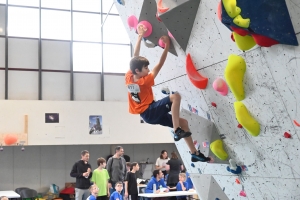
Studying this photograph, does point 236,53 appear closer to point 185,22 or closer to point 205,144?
point 185,22

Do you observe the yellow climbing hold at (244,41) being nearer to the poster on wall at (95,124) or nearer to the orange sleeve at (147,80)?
the orange sleeve at (147,80)

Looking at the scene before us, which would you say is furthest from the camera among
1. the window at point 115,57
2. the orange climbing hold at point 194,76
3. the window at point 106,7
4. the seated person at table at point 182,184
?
the window at point 106,7

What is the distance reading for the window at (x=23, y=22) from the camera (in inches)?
456

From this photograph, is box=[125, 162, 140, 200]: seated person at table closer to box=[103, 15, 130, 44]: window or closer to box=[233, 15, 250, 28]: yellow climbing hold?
box=[233, 15, 250, 28]: yellow climbing hold

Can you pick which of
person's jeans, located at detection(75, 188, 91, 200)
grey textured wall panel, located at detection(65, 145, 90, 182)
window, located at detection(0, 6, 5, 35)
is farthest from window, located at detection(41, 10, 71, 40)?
person's jeans, located at detection(75, 188, 91, 200)

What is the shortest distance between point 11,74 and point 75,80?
73.2 inches

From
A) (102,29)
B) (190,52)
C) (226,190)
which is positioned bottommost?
(226,190)

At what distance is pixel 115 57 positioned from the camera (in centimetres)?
1267

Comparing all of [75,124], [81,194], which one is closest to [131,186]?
A: [81,194]

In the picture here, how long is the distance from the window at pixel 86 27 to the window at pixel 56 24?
217 mm

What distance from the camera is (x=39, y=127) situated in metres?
10.9

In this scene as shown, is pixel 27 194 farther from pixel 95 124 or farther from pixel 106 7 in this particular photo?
pixel 106 7

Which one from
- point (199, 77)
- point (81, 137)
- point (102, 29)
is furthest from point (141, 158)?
point (199, 77)

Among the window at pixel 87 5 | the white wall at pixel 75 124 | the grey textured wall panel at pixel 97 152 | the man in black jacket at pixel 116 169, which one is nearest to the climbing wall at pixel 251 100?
the man in black jacket at pixel 116 169
